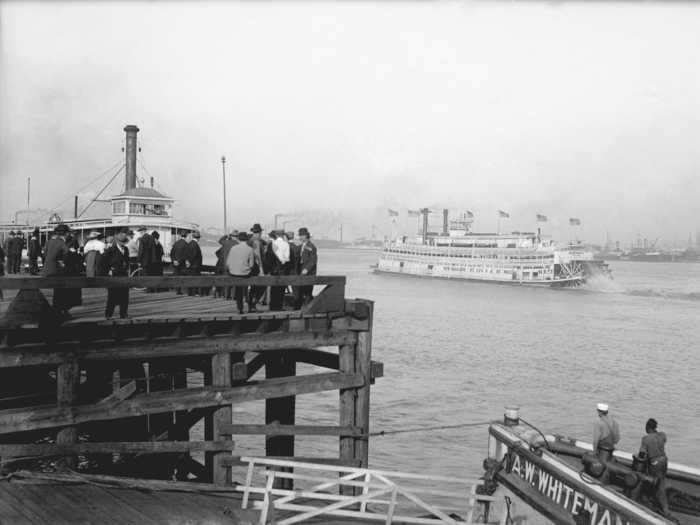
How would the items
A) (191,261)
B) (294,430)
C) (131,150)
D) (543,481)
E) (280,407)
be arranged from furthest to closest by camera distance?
1. (131,150)
2. (191,261)
3. (280,407)
4. (294,430)
5. (543,481)

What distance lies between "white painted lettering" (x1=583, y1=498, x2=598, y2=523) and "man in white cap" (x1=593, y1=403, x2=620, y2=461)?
199cm

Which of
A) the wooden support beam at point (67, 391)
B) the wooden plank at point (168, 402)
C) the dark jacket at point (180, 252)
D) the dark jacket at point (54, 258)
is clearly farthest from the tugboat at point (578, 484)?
the dark jacket at point (180, 252)

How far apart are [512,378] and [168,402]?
2622 cm

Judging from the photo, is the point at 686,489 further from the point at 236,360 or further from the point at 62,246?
the point at 62,246

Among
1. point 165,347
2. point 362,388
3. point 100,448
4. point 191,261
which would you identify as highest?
point 191,261

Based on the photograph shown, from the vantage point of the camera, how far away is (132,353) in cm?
957

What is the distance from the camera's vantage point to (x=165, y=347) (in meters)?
9.79

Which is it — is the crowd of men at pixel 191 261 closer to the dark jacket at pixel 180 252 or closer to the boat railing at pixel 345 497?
the dark jacket at pixel 180 252

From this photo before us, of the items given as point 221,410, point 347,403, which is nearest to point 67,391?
point 221,410

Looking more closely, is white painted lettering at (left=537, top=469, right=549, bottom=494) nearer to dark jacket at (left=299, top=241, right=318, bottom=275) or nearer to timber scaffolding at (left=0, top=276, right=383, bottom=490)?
timber scaffolding at (left=0, top=276, right=383, bottom=490)

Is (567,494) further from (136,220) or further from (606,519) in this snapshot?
(136,220)

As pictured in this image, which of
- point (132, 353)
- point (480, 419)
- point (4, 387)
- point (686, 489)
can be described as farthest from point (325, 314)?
point (480, 419)

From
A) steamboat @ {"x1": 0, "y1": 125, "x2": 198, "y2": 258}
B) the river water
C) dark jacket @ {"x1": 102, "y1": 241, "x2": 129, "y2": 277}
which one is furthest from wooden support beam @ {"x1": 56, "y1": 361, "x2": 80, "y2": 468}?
steamboat @ {"x1": 0, "y1": 125, "x2": 198, "y2": 258}

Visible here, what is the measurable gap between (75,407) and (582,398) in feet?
81.3
